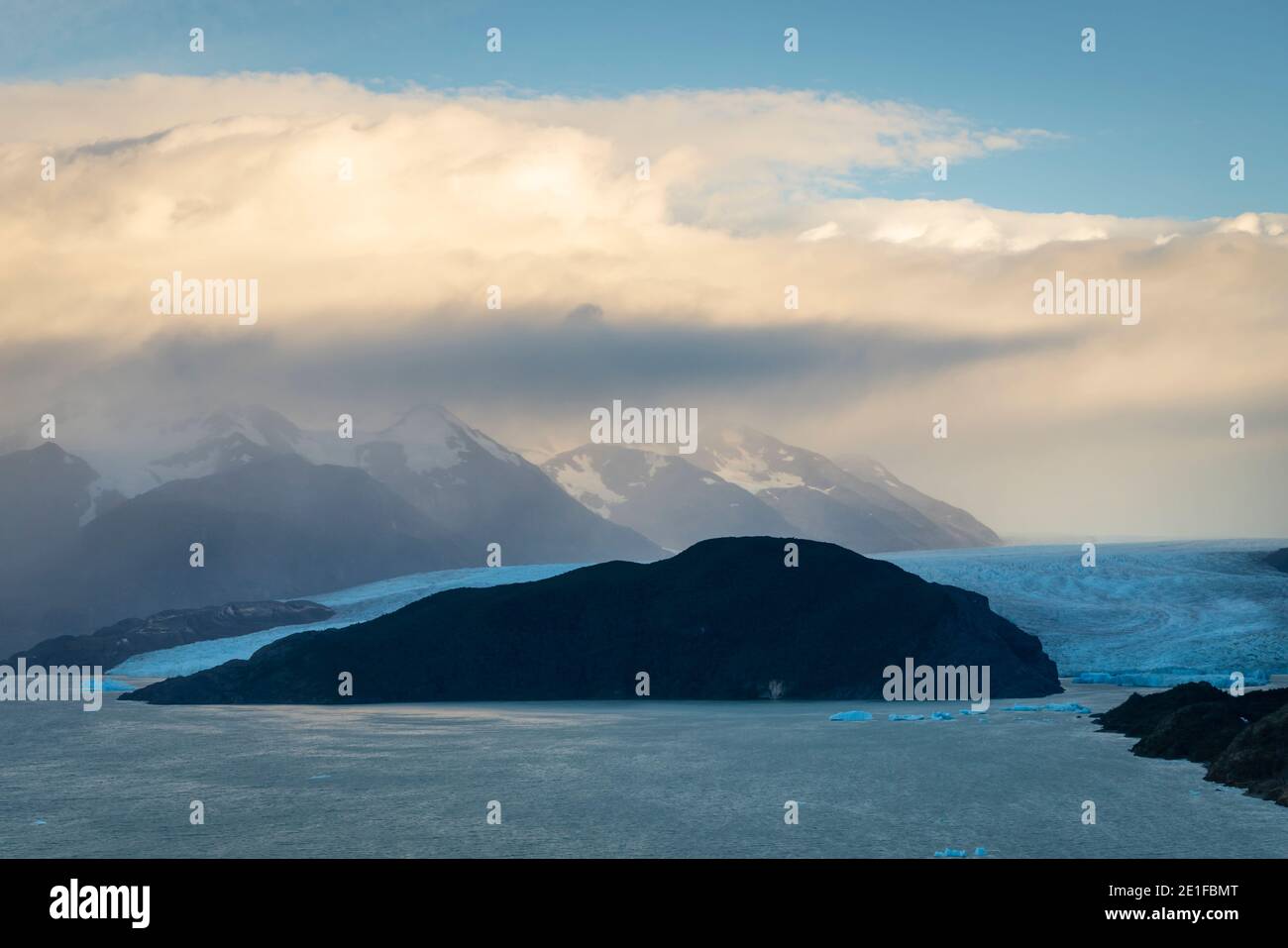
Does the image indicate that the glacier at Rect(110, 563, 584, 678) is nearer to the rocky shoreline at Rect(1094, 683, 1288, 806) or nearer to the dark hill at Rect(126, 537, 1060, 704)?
the dark hill at Rect(126, 537, 1060, 704)

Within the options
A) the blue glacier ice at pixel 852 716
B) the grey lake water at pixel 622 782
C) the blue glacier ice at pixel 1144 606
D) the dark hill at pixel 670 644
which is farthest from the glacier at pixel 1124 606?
the blue glacier ice at pixel 852 716

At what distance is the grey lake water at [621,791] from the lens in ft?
79.0

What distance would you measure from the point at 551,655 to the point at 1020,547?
1836 inches

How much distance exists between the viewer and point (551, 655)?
66562 millimetres

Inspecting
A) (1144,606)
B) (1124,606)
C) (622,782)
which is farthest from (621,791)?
(1144,606)

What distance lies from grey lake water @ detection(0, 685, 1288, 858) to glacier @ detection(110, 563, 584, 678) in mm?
34446

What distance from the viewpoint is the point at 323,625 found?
8862cm

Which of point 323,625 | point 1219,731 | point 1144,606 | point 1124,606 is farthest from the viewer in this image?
point 323,625

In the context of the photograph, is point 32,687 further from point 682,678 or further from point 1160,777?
point 1160,777

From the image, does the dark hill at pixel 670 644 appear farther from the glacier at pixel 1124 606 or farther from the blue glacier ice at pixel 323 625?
the blue glacier ice at pixel 323 625

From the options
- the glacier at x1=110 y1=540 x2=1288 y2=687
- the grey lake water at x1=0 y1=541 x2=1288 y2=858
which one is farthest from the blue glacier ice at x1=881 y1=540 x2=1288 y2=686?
the grey lake water at x1=0 y1=541 x2=1288 y2=858

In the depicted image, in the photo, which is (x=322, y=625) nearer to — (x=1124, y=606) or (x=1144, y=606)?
(x=1124, y=606)

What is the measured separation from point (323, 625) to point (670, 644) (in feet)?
106

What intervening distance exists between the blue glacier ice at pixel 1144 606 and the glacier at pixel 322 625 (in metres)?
28.1
